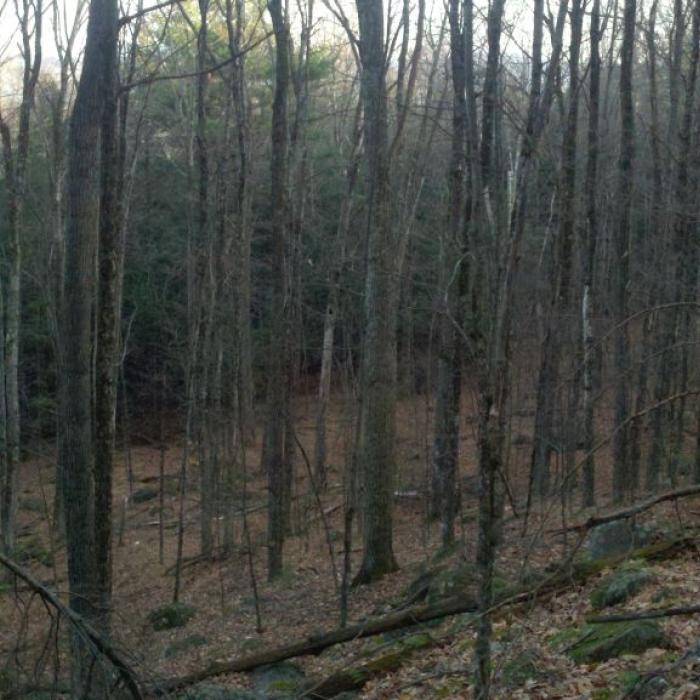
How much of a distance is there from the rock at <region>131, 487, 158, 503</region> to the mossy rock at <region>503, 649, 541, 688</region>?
1981cm

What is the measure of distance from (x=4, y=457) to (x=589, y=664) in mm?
16283

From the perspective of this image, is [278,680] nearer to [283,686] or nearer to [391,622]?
[283,686]

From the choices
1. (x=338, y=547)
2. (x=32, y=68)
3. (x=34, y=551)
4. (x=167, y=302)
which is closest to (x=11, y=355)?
(x=34, y=551)

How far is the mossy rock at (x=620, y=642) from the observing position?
27.1 feet

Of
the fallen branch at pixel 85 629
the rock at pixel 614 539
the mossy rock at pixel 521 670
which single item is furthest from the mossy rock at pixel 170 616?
the fallen branch at pixel 85 629

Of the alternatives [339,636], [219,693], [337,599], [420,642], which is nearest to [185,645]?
[337,599]

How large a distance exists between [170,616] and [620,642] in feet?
29.7

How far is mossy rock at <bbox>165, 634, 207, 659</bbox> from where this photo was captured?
548 inches

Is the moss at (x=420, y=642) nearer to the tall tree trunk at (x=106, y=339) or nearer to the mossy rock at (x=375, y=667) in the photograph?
the mossy rock at (x=375, y=667)

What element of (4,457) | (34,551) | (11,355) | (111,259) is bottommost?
(34,551)

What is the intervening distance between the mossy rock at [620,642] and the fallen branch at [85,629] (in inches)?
148

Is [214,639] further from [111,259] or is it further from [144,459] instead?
[144,459]

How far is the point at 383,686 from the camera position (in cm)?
972

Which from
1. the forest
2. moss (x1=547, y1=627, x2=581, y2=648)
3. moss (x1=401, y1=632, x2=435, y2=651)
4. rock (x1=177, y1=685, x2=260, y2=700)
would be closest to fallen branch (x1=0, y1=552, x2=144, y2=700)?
the forest
